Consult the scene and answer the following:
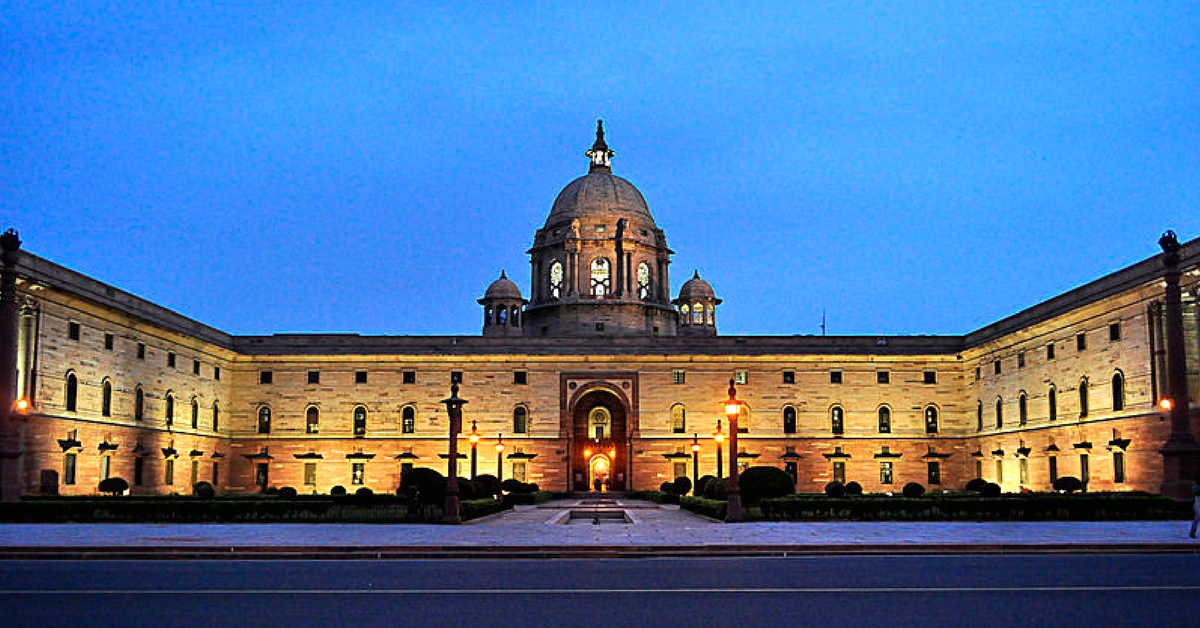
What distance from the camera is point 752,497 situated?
37.1 m

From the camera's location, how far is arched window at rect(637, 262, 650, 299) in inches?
3214

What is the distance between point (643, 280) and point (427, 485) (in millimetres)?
46154

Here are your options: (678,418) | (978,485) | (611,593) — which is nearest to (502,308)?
(678,418)

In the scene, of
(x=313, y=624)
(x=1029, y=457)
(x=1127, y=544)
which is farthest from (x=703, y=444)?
(x=313, y=624)

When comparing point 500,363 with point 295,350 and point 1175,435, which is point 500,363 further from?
point 1175,435

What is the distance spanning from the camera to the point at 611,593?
15.0m

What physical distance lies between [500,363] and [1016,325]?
101 ft

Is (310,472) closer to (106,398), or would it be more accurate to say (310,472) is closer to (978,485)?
(106,398)

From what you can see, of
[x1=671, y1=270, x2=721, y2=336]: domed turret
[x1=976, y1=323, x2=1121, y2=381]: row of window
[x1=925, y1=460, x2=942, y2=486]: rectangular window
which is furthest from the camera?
[x1=671, y1=270, x2=721, y2=336]: domed turret

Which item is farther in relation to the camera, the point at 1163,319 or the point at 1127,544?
the point at 1163,319

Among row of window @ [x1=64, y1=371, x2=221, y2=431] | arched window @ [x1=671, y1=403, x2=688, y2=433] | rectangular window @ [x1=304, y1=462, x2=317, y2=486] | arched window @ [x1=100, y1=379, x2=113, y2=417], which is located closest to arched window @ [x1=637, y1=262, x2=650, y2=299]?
arched window @ [x1=671, y1=403, x2=688, y2=433]

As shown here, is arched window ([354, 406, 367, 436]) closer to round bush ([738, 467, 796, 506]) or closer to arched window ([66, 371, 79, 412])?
arched window ([66, 371, 79, 412])

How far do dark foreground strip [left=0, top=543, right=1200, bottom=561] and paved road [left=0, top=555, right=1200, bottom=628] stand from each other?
1.43m

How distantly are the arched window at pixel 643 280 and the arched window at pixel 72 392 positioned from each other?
41.5 metres
